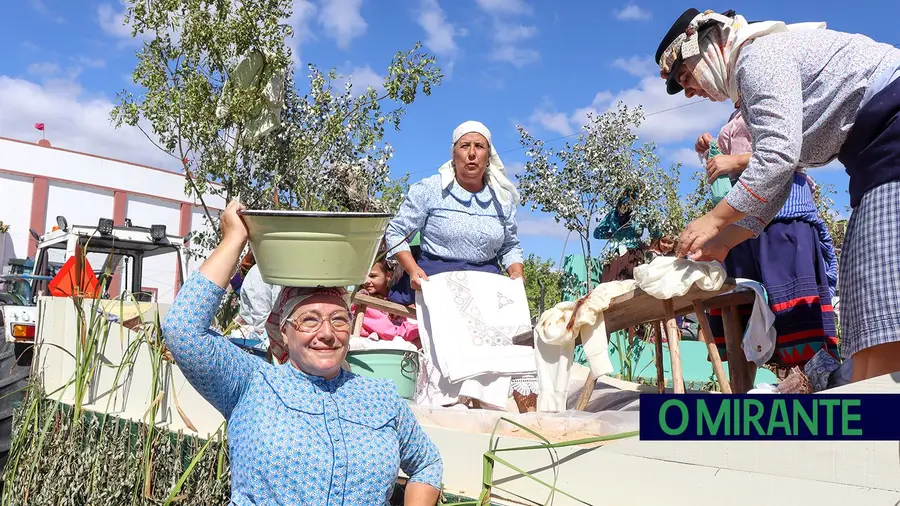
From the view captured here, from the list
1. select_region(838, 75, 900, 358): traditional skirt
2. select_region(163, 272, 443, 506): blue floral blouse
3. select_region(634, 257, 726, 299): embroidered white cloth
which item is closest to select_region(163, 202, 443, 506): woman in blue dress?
select_region(163, 272, 443, 506): blue floral blouse

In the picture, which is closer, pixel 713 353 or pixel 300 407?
pixel 300 407

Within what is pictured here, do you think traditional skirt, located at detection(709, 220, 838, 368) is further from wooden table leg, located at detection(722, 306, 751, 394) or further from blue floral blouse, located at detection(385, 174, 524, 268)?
blue floral blouse, located at detection(385, 174, 524, 268)

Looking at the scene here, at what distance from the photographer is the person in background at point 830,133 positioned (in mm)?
1722

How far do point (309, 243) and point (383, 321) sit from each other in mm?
2462

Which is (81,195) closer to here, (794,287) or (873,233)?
(794,287)

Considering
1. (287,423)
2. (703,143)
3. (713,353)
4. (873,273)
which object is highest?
(703,143)

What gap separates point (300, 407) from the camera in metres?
1.94

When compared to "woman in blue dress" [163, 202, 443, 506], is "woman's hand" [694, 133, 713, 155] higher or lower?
higher

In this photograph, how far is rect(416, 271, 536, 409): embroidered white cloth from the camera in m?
3.28

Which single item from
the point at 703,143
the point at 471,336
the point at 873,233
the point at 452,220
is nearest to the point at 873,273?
the point at 873,233

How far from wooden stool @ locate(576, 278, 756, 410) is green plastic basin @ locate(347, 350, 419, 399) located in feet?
3.52

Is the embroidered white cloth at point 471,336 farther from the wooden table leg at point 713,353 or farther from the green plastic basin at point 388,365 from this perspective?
the wooden table leg at point 713,353

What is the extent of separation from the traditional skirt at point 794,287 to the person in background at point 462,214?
138 centimetres

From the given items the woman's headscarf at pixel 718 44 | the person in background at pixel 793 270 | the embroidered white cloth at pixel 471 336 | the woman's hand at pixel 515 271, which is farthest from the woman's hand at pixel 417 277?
the woman's headscarf at pixel 718 44
